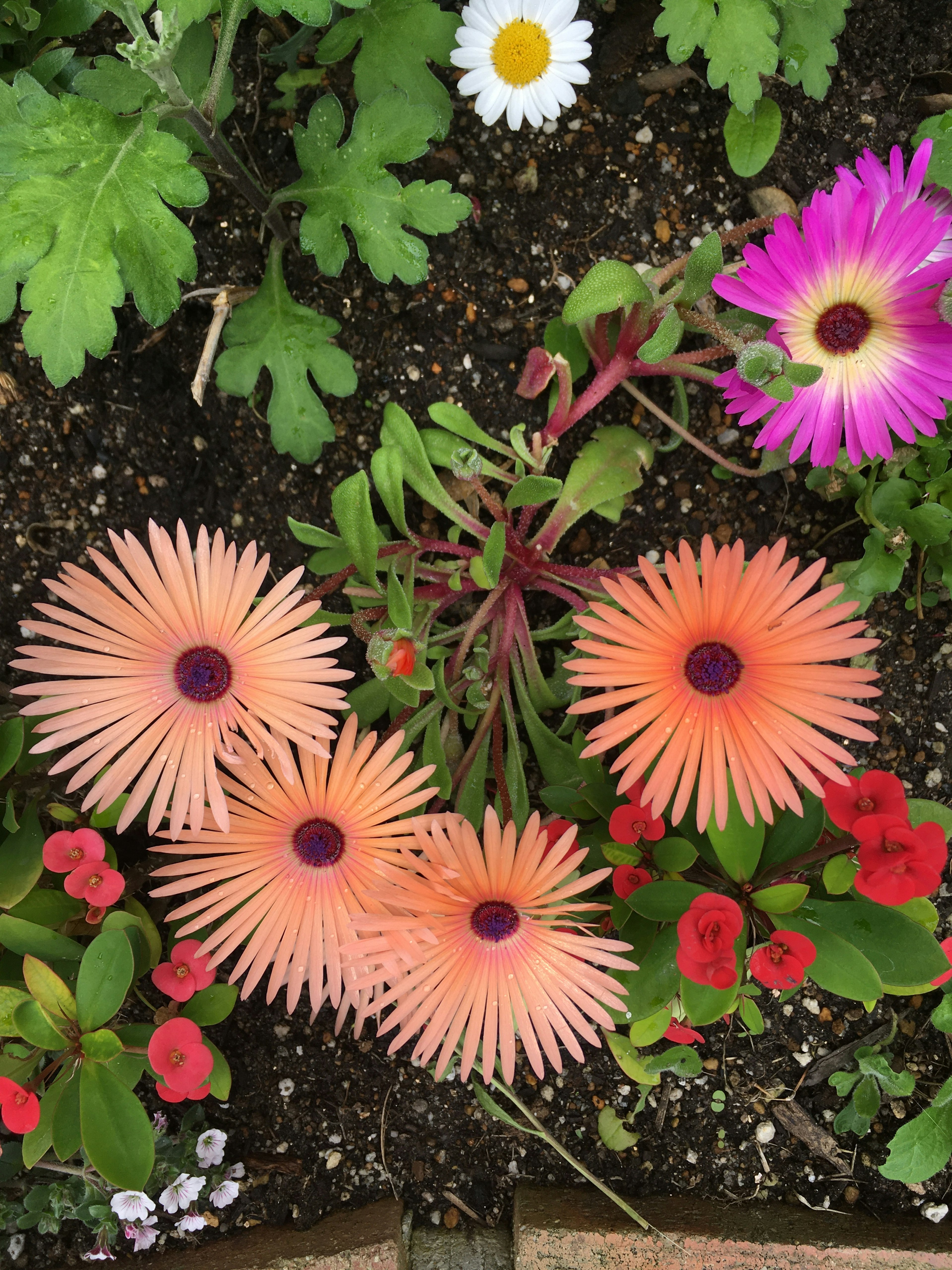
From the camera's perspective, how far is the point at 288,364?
1730 mm

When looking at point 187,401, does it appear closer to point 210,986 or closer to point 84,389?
point 84,389

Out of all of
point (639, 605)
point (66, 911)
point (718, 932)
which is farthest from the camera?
point (66, 911)

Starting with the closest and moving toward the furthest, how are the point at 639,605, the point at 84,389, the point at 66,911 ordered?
the point at 639,605
the point at 66,911
the point at 84,389

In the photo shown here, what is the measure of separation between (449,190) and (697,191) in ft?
1.67

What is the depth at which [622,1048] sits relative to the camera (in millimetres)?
1693

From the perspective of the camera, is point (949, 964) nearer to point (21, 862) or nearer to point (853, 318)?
point (853, 318)

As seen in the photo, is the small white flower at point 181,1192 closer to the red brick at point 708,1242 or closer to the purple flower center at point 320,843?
the red brick at point 708,1242

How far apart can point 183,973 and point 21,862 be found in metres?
0.34

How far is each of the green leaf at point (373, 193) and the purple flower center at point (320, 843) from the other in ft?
2.94

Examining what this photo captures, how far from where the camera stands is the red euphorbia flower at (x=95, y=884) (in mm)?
1367

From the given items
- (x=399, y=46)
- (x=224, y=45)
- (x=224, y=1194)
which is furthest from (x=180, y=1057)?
(x=399, y=46)

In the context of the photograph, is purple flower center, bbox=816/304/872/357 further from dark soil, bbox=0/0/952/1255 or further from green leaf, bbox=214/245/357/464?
green leaf, bbox=214/245/357/464

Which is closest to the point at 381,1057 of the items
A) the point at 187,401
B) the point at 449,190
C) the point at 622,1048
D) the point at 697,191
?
the point at 622,1048

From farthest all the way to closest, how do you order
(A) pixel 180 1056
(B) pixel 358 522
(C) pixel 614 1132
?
(C) pixel 614 1132 → (B) pixel 358 522 → (A) pixel 180 1056
